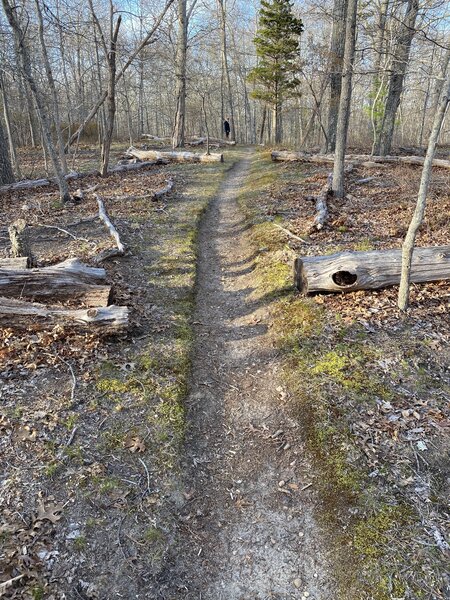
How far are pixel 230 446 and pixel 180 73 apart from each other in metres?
25.0

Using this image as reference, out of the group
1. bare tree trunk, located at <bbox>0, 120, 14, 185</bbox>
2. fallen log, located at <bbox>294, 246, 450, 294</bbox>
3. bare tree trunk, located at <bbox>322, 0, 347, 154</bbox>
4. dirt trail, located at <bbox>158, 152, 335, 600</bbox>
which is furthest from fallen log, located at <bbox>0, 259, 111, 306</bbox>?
bare tree trunk, located at <bbox>322, 0, 347, 154</bbox>

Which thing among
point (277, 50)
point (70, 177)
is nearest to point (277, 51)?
point (277, 50)

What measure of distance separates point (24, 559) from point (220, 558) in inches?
65.7

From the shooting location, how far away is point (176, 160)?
2212cm

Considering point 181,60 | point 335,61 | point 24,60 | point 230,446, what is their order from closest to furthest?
point 230,446 → point 24,60 → point 335,61 → point 181,60

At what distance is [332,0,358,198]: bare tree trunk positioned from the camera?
9.81 meters

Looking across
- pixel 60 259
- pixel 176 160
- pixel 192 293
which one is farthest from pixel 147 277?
pixel 176 160

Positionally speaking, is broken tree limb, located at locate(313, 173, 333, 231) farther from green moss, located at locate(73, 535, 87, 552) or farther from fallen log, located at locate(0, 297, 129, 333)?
green moss, located at locate(73, 535, 87, 552)

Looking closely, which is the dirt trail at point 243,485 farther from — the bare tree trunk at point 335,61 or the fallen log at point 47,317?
the bare tree trunk at point 335,61

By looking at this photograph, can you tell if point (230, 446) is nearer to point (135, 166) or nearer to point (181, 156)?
point (135, 166)

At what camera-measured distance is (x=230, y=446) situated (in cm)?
469

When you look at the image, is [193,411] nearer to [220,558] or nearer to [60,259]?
[220,558]

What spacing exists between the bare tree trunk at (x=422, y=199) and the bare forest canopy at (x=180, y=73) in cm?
532

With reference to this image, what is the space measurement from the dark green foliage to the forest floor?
2251 cm
